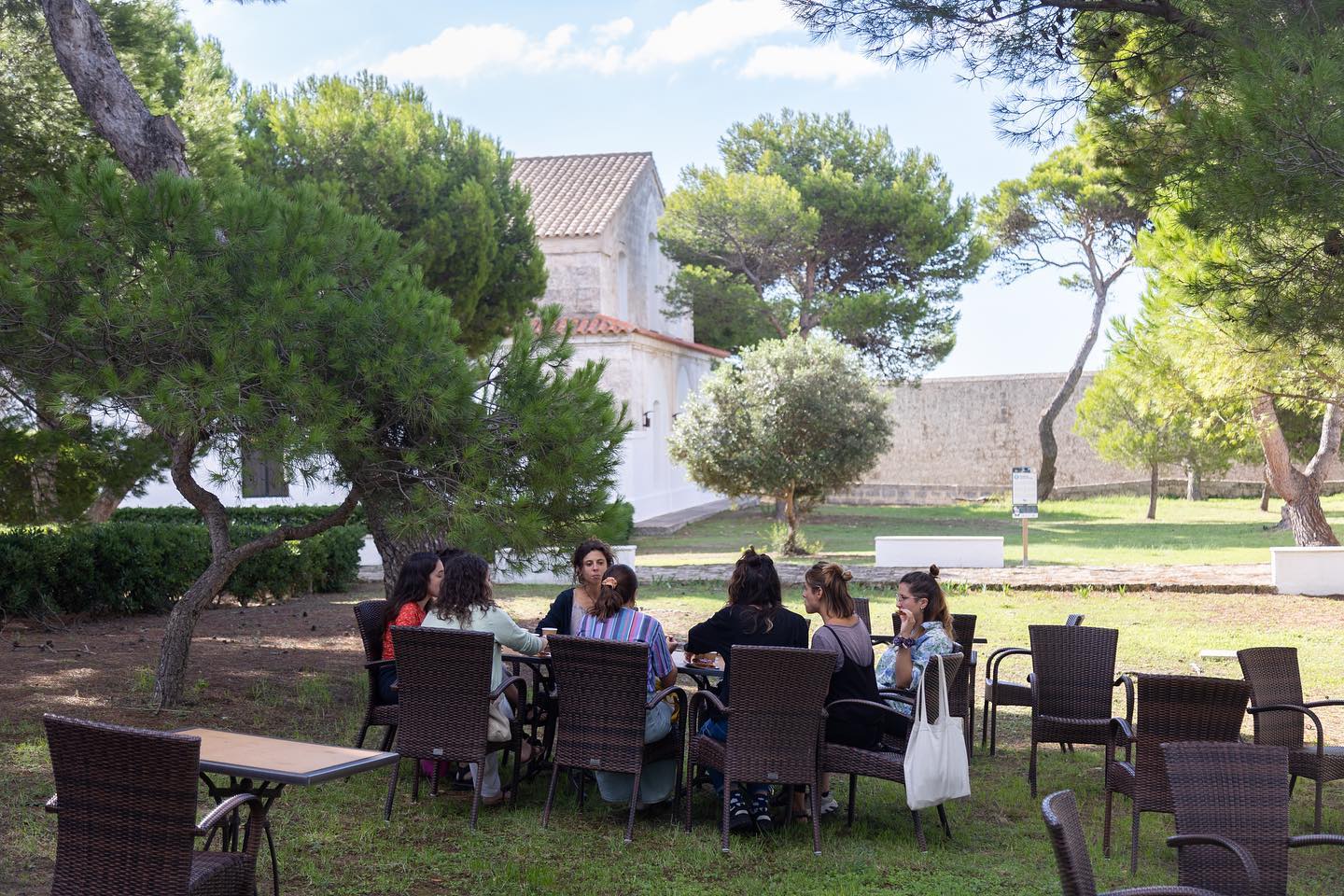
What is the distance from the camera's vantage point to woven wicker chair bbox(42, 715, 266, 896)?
314cm

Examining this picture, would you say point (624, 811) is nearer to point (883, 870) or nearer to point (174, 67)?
point (883, 870)

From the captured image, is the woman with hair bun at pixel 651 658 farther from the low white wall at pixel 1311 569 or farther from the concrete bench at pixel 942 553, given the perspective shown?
the concrete bench at pixel 942 553

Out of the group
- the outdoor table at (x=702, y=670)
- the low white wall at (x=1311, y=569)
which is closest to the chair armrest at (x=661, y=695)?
the outdoor table at (x=702, y=670)

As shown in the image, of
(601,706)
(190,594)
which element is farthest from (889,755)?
(190,594)

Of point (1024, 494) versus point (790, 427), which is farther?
point (790, 427)

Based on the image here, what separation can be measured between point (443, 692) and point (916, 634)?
2.28m

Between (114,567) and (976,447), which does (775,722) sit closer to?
(114,567)

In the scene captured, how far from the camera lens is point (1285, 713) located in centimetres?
559

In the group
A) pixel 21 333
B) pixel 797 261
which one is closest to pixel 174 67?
pixel 21 333

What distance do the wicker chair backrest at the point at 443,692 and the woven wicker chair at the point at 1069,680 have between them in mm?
2856

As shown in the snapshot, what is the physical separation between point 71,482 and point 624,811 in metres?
6.52

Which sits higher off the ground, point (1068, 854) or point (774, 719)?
point (1068, 854)

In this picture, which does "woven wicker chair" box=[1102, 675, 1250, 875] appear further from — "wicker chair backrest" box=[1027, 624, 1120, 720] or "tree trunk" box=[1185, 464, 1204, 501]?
"tree trunk" box=[1185, 464, 1204, 501]

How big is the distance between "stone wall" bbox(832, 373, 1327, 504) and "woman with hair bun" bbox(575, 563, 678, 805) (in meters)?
30.2
